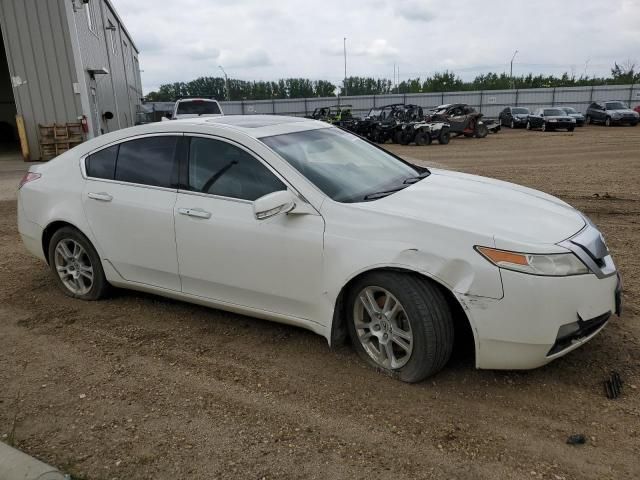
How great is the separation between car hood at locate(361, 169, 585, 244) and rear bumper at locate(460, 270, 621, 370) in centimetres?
27

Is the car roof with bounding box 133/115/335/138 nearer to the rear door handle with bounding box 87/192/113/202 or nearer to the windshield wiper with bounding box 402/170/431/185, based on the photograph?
the rear door handle with bounding box 87/192/113/202

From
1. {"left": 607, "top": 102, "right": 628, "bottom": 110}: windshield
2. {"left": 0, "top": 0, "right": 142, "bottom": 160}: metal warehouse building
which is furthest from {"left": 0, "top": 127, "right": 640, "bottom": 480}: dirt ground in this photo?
{"left": 607, "top": 102, "right": 628, "bottom": 110}: windshield

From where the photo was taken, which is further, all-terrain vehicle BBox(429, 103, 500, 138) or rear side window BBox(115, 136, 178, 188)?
all-terrain vehicle BBox(429, 103, 500, 138)

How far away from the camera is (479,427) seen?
9.15 ft

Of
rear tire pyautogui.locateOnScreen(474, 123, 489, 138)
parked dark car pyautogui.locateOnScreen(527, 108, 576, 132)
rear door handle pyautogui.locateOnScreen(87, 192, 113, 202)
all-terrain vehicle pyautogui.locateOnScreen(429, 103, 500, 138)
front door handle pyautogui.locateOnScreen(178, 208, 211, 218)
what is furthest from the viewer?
parked dark car pyautogui.locateOnScreen(527, 108, 576, 132)

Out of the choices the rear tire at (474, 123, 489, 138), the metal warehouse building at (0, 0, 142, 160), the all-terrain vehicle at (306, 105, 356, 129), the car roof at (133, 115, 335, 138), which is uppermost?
the metal warehouse building at (0, 0, 142, 160)

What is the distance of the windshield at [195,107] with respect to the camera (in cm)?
1802

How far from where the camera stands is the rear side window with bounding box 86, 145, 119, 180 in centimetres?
427

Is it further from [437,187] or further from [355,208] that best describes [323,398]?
[437,187]

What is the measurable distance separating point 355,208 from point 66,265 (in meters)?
2.84

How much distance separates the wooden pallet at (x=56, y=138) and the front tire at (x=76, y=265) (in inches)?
498

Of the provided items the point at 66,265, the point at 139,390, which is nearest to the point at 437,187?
the point at 139,390

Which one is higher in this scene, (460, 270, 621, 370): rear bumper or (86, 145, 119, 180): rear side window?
(86, 145, 119, 180): rear side window

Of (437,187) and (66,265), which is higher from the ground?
(437,187)
